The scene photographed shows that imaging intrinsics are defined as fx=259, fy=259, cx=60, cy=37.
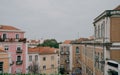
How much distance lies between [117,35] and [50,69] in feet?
110

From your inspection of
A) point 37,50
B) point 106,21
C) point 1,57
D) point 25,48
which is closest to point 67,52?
point 37,50

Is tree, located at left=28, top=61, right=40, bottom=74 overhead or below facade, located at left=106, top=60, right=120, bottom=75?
below

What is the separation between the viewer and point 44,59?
5047 centimetres

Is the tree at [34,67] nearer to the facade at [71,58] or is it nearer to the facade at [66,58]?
the facade at [71,58]

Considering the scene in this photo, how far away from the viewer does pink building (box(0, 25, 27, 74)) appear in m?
41.2

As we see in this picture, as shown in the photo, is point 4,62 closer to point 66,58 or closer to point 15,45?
point 15,45

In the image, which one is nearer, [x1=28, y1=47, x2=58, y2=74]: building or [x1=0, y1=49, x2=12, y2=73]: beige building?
[x1=0, y1=49, x2=12, y2=73]: beige building

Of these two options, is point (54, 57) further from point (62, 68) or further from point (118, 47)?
point (118, 47)

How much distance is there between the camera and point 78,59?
2007 inches

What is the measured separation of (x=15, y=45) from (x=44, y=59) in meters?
9.81

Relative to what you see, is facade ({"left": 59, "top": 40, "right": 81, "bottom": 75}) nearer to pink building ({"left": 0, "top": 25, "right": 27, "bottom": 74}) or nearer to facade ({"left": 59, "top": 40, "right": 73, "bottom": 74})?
facade ({"left": 59, "top": 40, "right": 73, "bottom": 74})

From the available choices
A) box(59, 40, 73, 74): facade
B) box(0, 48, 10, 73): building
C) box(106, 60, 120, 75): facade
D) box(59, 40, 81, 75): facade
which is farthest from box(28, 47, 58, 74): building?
box(106, 60, 120, 75): facade

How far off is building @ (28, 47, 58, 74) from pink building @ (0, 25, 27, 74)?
3.89 metres

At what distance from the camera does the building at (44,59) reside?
157ft
